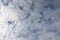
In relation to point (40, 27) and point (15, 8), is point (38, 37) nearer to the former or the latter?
point (40, 27)

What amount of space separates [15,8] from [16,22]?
0.11 meters

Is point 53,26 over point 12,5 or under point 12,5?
under

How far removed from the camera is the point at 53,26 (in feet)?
3.12

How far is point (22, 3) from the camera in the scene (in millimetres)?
1022

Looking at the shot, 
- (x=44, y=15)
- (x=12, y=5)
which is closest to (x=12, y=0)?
(x=12, y=5)

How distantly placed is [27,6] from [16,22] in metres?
0.15

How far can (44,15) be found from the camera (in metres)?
0.99

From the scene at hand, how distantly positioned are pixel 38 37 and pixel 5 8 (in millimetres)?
317

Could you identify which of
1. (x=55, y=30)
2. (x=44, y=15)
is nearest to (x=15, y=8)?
(x=44, y=15)

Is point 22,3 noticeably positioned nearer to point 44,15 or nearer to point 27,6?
point 27,6

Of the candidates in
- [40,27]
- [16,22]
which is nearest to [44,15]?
[40,27]

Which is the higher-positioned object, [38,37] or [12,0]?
[12,0]

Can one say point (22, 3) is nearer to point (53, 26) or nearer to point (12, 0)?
point (12, 0)

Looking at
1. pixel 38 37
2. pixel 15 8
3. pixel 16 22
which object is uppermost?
pixel 15 8
